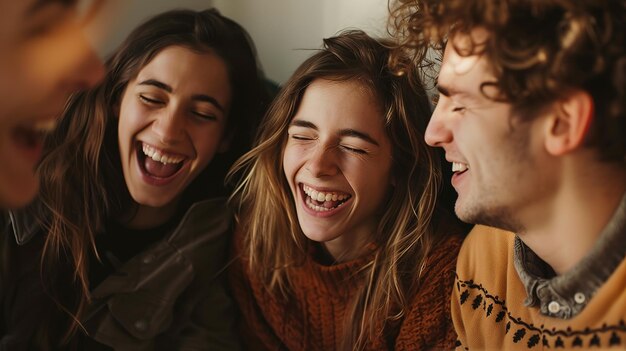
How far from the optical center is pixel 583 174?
105 cm

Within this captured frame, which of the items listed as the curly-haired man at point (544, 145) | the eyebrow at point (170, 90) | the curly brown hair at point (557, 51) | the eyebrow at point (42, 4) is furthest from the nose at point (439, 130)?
the eyebrow at point (42, 4)

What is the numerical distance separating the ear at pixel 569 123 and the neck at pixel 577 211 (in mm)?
54

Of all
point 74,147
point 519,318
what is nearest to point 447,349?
point 519,318

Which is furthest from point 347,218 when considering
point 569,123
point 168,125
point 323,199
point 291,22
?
point 291,22

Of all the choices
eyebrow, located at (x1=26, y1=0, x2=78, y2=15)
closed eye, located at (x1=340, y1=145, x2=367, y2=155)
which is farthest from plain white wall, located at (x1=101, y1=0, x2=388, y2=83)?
eyebrow, located at (x1=26, y1=0, x2=78, y2=15)

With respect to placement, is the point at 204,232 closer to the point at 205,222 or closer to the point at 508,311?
the point at 205,222

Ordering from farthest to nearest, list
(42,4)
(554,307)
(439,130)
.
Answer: (439,130) < (554,307) < (42,4)

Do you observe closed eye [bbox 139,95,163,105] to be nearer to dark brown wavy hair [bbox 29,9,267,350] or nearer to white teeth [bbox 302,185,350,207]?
dark brown wavy hair [bbox 29,9,267,350]

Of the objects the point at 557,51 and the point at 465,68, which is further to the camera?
the point at 465,68

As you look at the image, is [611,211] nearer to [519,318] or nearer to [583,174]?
[583,174]

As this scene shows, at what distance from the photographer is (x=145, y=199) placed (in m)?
1.50

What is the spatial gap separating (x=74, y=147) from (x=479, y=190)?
0.94 meters

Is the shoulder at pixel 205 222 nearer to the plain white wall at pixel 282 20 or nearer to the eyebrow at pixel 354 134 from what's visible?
the eyebrow at pixel 354 134

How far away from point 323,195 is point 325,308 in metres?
0.26
